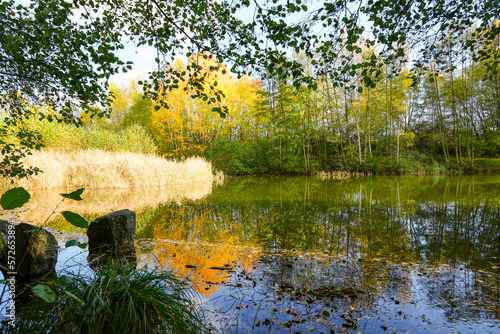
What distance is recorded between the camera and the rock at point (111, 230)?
15.2ft

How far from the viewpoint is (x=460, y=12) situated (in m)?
3.27

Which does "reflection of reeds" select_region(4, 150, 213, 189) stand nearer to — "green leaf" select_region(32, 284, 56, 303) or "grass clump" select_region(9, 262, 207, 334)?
"grass clump" select_region(9, 262, 207, 334)

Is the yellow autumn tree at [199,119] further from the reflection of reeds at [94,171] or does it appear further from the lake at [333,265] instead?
the lake at [333,265]

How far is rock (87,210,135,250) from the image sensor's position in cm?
464

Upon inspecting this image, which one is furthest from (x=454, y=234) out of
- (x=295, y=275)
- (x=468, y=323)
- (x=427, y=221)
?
(x=295, y=275)

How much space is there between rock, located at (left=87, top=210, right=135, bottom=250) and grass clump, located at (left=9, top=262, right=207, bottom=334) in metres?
2.85

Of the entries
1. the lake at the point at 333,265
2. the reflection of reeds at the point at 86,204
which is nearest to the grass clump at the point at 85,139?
the reflection of reeds at the point at 86,204

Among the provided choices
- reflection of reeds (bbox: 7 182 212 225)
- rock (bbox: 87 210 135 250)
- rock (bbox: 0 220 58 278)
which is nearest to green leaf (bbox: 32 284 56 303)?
rock (bbox: 0 220 58 278)

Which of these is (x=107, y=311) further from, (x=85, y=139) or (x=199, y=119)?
(x=199, y=119)

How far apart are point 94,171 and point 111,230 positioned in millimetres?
10214

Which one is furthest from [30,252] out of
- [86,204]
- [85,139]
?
[85,139]

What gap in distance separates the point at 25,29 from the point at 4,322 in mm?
3087

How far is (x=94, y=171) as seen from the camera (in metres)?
13.4

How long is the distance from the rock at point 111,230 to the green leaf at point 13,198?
396 cm
